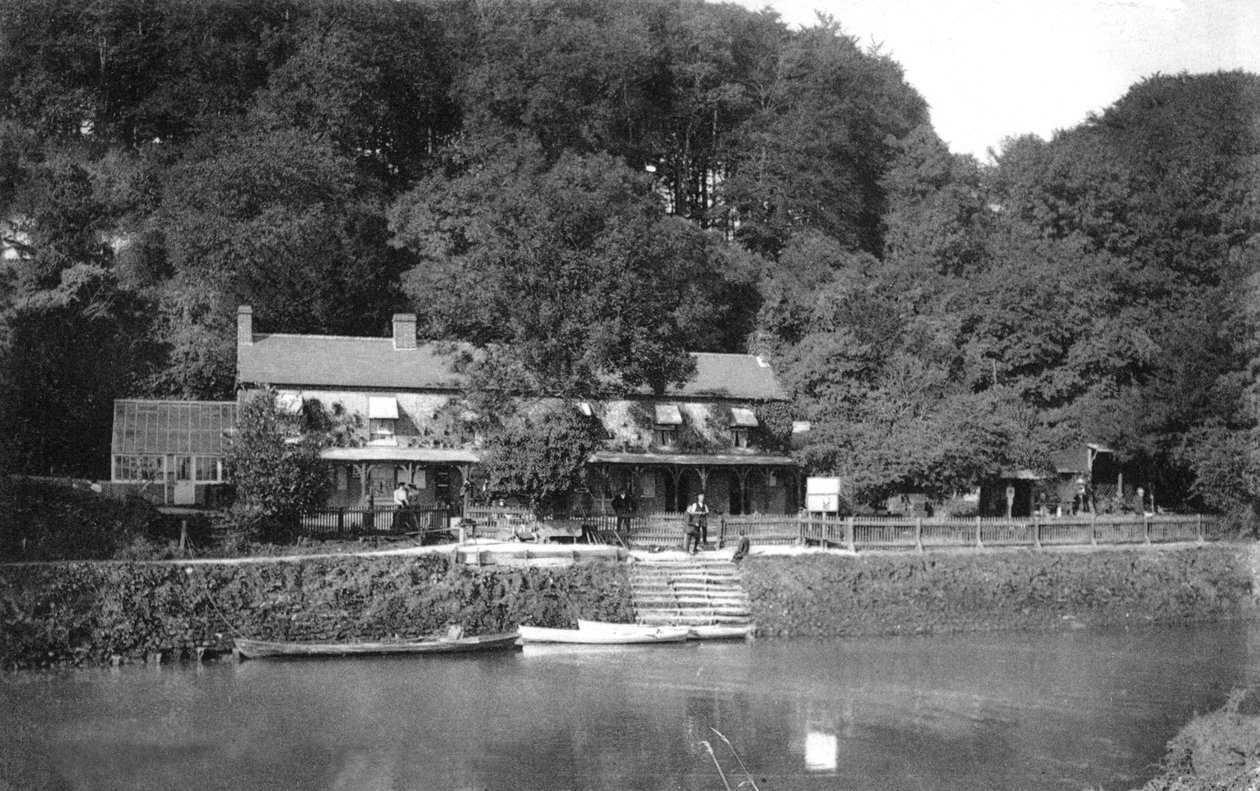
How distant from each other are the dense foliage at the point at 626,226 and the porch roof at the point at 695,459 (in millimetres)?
2362

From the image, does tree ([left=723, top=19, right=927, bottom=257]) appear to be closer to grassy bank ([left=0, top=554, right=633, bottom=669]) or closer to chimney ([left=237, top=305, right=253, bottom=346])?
chimney ([left=237, top=305, right=253, bottom=346])

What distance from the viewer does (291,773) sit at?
79.6 feet

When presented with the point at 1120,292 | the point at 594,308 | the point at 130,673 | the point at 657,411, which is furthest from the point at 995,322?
the point at 130,673

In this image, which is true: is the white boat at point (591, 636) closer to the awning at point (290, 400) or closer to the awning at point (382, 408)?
the awning at point (382, 408)

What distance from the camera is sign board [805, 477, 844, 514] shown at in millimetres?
45281

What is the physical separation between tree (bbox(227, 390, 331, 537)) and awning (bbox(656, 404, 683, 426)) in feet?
51.9

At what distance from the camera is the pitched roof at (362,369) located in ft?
166

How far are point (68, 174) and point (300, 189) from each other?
10.4 metres

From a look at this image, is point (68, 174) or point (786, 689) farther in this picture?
point (68, 174)

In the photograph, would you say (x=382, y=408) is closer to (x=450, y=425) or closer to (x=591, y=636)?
(x=450, y=425)

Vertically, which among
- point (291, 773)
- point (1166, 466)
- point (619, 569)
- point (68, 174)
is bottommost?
point (291, 773)

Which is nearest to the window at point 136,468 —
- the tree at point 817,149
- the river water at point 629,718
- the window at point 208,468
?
the window at point 208,468

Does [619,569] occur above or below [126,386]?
below

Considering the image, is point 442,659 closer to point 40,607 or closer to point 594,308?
point 40,607
